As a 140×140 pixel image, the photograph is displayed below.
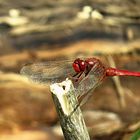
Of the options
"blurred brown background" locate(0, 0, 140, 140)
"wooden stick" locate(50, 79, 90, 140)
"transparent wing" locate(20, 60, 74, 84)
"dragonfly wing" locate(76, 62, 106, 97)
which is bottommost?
"wooden stick" locate(50, 79, 90, 140)

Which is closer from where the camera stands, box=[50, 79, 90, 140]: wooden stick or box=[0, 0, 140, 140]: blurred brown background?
box=[50, 79, 90, 140]: wooden stick

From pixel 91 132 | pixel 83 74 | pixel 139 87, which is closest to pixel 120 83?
pixel 139 87

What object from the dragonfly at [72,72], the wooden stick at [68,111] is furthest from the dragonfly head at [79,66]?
the wooden stick at [68,111]

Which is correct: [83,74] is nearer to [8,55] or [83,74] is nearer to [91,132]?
[91,132]

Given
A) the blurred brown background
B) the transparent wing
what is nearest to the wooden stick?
the transparent wing

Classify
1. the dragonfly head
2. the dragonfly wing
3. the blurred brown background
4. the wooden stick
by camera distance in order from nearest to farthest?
1. the wooden stick
2. the dragonfly wing
3. the dragonfly head
4. the blurred brown background

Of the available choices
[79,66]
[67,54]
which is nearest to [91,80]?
[79,66]

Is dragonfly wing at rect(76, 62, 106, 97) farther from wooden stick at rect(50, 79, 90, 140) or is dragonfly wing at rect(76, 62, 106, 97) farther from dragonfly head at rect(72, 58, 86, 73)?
wooden stick at rect(50, 79, 90, 140)

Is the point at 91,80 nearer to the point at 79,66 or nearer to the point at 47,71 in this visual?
the point at 79,66
